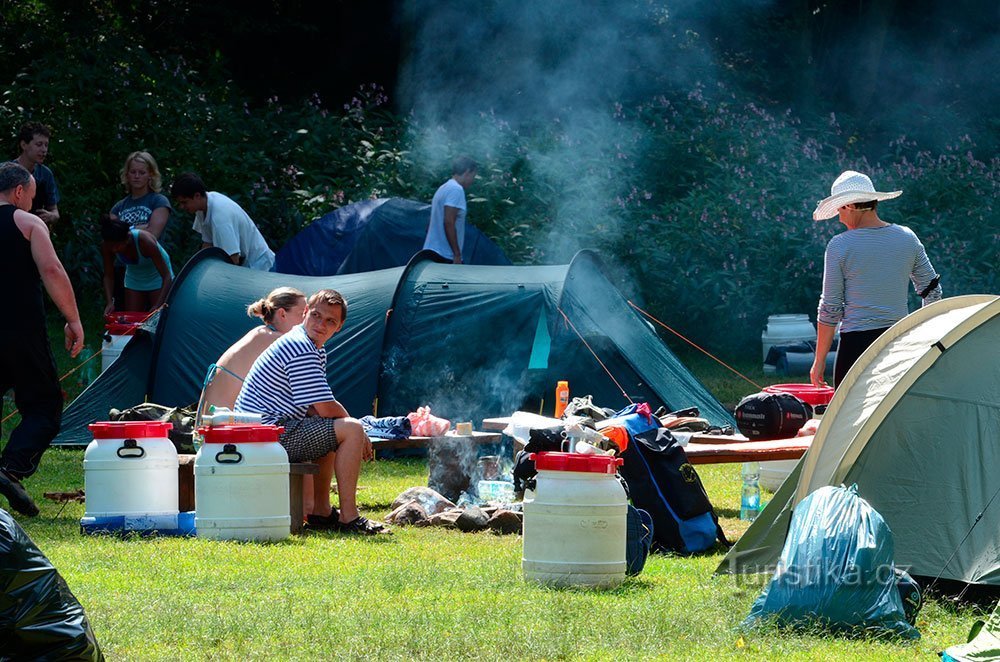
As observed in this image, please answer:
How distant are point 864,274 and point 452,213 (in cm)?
454

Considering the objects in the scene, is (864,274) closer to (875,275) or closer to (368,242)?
(875,275)

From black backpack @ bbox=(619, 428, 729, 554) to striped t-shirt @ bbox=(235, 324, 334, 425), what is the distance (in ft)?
4.82

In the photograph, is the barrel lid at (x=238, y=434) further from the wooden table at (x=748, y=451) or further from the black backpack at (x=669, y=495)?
the wooden table at (x=748, y=451)

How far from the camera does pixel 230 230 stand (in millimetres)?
10234

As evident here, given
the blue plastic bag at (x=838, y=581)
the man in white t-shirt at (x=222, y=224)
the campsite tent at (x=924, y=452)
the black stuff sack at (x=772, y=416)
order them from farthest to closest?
the man in white t-shirt at (x=222, y=224)
the black stuff sack at (x=772, y=416)
the campsite tent at (x=924, y=452)
the blue plastic bag at (x=838, y=581)

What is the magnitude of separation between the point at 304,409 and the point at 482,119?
10395 millimetres

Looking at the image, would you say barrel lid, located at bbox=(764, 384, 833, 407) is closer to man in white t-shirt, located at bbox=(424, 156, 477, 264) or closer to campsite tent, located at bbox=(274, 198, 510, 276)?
man in white t-shirt, located at bbox=(424, 156, 477, 264)

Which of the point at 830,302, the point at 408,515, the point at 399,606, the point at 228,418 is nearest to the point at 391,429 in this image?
the point at 408,515

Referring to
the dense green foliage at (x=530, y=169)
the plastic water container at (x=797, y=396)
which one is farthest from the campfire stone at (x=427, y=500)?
the dense green foliage at (x=530, y=169)

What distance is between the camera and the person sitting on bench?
21.4 ft

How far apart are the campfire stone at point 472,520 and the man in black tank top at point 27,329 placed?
6.88ft

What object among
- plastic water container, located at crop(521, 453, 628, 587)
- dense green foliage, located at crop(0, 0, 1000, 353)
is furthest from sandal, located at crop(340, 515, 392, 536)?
dense green foliage, located at crop(0, 0, 1000, 353)

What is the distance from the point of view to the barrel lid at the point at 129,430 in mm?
6445

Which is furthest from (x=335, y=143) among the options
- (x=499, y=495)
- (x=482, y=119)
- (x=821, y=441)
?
(x=821, y=441)
